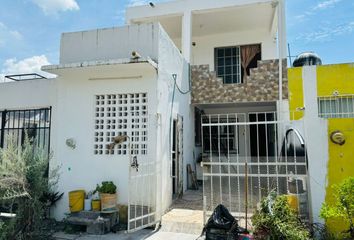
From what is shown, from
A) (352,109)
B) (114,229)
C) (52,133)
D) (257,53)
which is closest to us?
(114,229)

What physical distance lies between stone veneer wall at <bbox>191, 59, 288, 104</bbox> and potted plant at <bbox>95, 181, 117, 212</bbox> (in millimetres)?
5771

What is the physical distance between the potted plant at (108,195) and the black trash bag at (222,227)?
2735 mm

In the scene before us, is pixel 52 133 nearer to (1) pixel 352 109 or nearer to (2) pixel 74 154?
(2) pixel 74 154

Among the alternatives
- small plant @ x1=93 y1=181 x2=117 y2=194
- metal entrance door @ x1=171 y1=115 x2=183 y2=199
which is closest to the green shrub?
small plant @ x1=93 y1=181 x2=117 y2=194

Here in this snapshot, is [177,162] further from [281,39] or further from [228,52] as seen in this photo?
[228,52]

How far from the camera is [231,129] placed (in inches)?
582

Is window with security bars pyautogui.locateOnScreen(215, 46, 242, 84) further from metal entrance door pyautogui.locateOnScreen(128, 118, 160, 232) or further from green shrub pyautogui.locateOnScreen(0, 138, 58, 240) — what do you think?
green shrub pyautogui.locateOnScreen(0, 138, 58, 240)

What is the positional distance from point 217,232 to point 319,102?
287 inches

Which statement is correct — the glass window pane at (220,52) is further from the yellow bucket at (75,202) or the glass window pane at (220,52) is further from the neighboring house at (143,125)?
the yellow bucket at (75,202)

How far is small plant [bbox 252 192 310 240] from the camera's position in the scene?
5102 millimetres

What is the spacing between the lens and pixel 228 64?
1447 cm

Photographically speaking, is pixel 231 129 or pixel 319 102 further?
pixel 231 129

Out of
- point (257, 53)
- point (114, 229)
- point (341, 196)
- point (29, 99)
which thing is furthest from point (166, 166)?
point (257, 53)

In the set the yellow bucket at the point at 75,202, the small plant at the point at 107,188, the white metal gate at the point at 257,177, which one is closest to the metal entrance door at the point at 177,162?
the white metal gate at the point at 257,177
